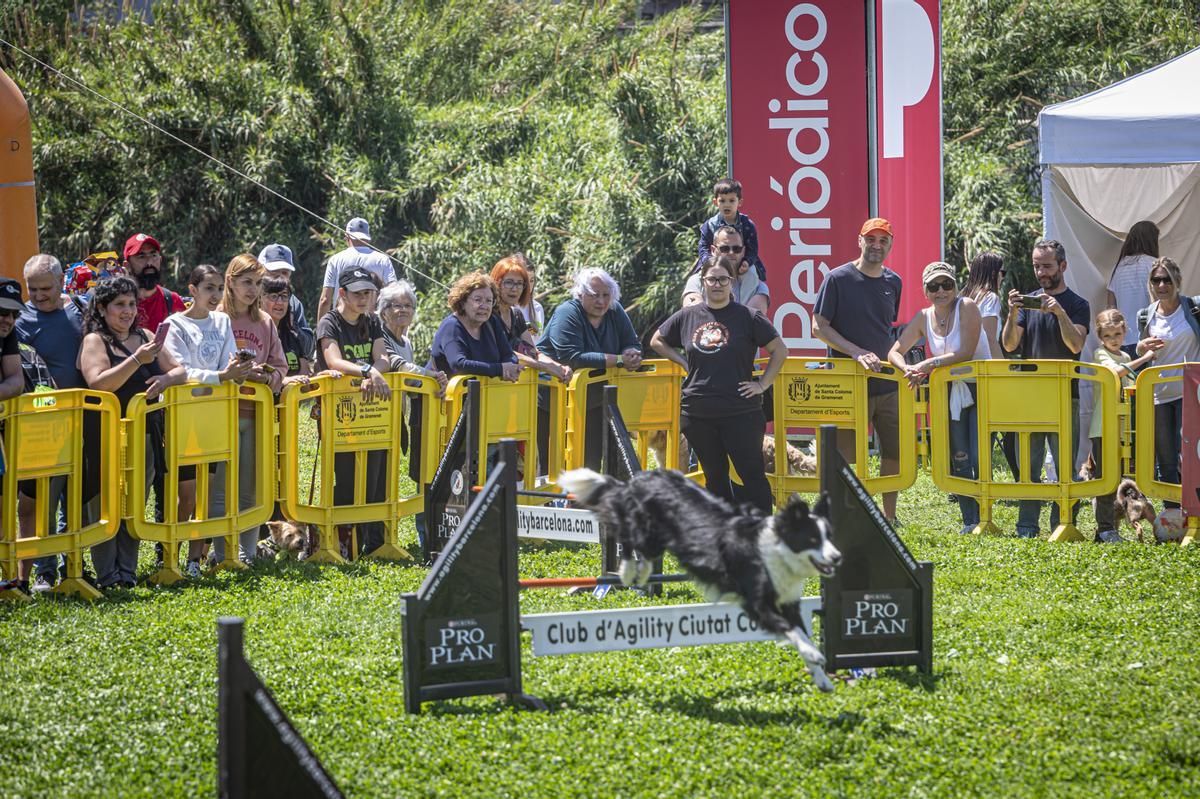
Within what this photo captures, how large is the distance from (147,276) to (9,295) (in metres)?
1.86

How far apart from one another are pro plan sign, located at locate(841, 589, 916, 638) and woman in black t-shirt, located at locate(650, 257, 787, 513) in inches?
94.7

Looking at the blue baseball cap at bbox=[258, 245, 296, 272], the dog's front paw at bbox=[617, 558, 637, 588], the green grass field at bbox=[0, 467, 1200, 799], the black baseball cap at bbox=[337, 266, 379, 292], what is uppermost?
the blue baseball cap at bbox=[258, 245, 296, 272]

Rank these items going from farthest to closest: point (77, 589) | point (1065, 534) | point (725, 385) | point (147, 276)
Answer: point (1065, 534)
point (147, 276)
point (725, 385)
point (77, 589)

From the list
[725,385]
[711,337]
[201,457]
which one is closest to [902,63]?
[711,337]

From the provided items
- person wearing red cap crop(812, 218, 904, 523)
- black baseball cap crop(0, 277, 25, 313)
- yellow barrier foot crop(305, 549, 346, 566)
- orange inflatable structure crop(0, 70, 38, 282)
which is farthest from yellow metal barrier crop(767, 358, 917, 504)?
orange inflatable structure crop(0, 70, 38, 282)

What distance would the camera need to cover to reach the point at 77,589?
7.64 meters

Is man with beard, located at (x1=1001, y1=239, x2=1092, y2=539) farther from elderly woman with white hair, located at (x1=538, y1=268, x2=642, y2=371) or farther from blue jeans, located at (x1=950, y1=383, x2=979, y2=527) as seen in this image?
elderly woman with white hair, located at (x1=538, y1=268, x2=642, y2=371)

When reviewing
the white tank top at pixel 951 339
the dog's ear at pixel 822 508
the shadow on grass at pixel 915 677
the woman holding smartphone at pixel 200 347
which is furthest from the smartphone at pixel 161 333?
the white tank top at pixel 951 339

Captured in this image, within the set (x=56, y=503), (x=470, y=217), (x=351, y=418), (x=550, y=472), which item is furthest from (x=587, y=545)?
(x=470, y=217)

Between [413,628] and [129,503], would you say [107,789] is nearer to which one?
[413,628]

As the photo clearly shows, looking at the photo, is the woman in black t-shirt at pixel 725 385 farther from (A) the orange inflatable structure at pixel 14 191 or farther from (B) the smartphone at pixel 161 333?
(A) the orange inflatable structure at pixel 14 191

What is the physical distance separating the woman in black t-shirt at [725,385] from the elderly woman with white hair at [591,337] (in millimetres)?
866

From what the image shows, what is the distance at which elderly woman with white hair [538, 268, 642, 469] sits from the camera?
9.47 meters

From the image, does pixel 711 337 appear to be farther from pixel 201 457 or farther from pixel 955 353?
pixel 201 457
